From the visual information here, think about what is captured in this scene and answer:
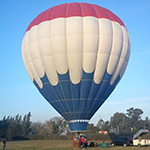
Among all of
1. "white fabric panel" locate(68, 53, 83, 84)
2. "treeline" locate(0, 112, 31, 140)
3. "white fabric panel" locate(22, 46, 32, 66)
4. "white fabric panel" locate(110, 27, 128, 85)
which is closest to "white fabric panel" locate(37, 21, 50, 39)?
"white fabric panel" locate(22, 46, 32, 66)

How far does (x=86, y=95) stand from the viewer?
17609 millimetres

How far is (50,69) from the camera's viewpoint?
17.7 m

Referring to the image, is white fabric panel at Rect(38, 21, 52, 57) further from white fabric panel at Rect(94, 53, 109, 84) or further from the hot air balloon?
white fabric panel at Rect(94, 53, 109, 84)

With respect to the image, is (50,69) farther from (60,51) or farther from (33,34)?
(33,34)

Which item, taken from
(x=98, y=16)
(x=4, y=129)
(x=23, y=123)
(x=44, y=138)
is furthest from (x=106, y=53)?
(x=23, y=123)

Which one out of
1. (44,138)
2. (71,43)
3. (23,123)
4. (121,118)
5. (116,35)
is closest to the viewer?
(71,43)

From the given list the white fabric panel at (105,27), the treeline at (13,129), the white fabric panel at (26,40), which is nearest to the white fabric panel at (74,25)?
the white fabric panel at (105,27)

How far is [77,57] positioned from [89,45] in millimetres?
1261

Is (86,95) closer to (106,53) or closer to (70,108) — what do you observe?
(70,108)

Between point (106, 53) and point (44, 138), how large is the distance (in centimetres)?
2679

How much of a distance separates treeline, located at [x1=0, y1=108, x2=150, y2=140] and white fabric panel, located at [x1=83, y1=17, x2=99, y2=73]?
20913 mm

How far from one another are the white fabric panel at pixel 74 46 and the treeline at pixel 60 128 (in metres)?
20.8

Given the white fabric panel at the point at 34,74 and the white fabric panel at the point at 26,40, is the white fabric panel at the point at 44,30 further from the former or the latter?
the white fabric panel at the point at 34,74

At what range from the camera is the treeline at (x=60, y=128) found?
39750 mm
